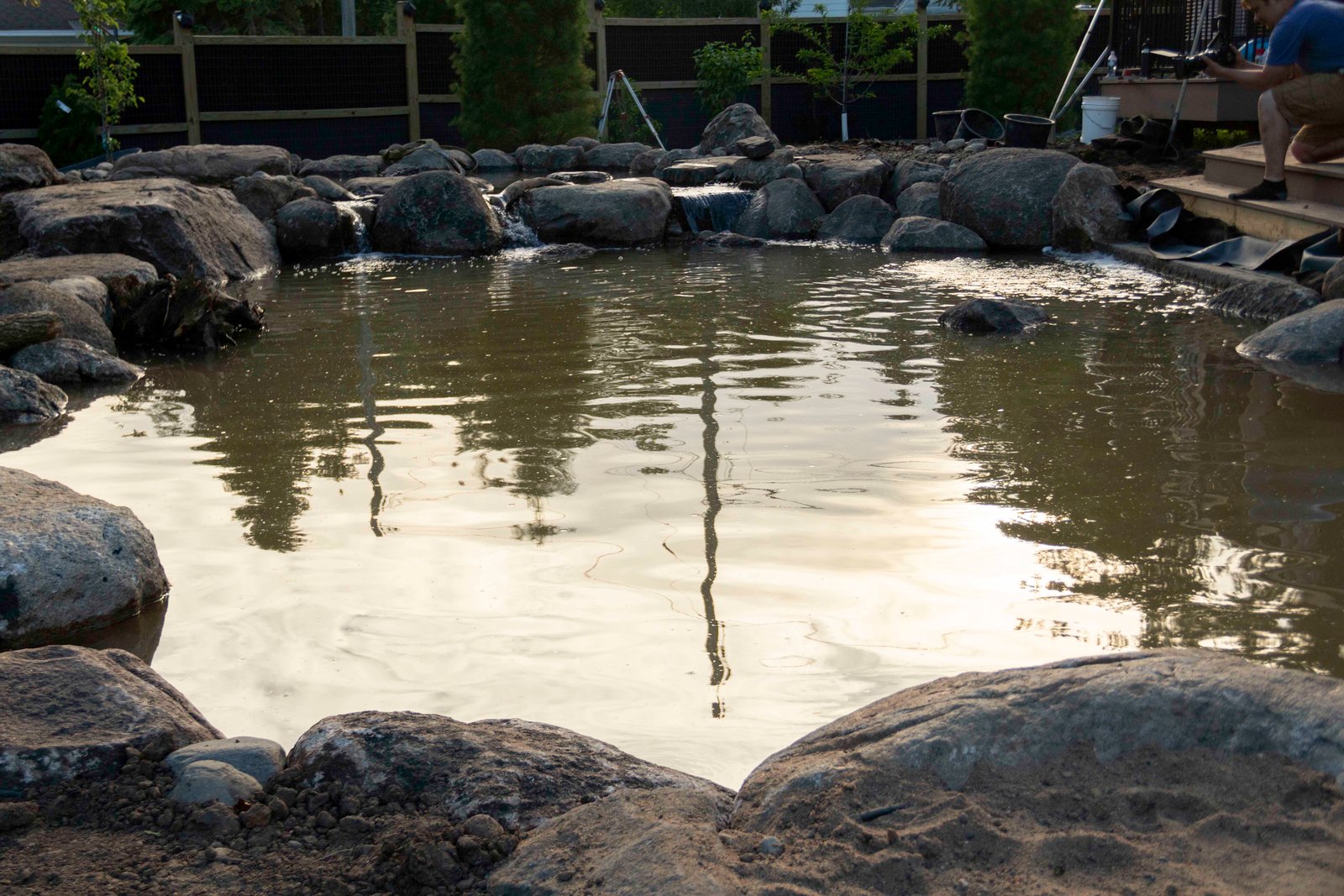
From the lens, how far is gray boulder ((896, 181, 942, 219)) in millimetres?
13109

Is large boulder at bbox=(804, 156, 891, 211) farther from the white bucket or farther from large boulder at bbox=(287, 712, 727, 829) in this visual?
large boulder at bbox=(287, 712, 727, 829)

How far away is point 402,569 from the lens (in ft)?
13.4

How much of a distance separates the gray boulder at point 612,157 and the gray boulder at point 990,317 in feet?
35.8

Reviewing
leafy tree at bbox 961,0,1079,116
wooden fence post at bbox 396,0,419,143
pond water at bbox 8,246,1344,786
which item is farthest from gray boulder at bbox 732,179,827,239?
wooden fence post at bbox 396,0,419,143

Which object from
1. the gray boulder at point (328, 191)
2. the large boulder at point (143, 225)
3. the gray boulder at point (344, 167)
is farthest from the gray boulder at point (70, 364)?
the gray boulder at point (344, 167)

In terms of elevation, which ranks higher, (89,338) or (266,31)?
(266,31)

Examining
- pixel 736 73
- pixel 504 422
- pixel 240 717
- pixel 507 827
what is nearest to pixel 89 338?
pixel 504 422

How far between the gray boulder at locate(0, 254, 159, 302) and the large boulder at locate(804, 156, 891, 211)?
24.1 ft

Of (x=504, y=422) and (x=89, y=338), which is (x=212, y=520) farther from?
(x=89, y=338)

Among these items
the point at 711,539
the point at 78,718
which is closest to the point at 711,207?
the point at 711,539

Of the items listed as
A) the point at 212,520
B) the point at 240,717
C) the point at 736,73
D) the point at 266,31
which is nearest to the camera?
the point at 240,717

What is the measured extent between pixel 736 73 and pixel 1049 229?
10.2m

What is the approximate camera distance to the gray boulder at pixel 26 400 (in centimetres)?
610

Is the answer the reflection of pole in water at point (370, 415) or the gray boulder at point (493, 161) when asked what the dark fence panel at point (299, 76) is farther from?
the reflection of pole in water at point (370, 415)
